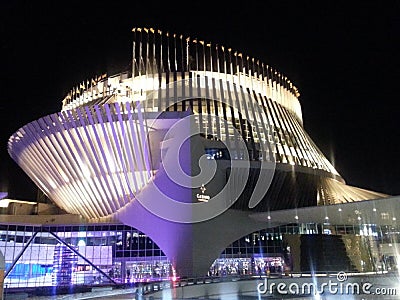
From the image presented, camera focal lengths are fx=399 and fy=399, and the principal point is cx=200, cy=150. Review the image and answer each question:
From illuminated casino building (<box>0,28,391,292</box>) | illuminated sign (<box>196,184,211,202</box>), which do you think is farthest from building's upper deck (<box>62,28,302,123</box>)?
illuminated sign (<box>196,184,211,202</box>)

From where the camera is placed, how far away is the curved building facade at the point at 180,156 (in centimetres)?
3011

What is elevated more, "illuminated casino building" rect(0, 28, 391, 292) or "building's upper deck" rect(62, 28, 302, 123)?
"building's upper deck" rect(62, 28, 302, 123)

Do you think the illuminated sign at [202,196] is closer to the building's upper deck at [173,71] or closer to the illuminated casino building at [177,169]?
the illuminated casino building at [177,169]

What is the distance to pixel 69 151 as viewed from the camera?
3056cm

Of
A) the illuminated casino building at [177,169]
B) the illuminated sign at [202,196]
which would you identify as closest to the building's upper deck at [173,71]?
the illuminated casino building at [177,169]

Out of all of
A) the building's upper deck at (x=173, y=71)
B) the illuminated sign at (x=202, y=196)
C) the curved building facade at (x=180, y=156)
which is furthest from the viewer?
the building's upper deck at (x=173, y=71)

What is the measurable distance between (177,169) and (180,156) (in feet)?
3.33

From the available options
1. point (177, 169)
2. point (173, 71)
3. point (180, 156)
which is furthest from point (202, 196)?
point (173, 71)

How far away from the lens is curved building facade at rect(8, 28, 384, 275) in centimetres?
3011

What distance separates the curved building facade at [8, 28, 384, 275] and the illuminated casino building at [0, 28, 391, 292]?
0.11 m

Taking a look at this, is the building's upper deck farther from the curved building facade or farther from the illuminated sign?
the illuminated sign

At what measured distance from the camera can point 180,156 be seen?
3041 centimetres

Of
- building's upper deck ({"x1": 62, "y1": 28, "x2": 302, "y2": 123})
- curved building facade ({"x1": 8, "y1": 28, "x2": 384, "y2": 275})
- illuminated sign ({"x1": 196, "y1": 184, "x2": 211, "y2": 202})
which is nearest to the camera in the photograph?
curved building facade ({"x1": 8, "y1": 28, "x2": 384, "y2": 275})

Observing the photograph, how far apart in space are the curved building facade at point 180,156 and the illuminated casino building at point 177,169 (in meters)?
0.11
